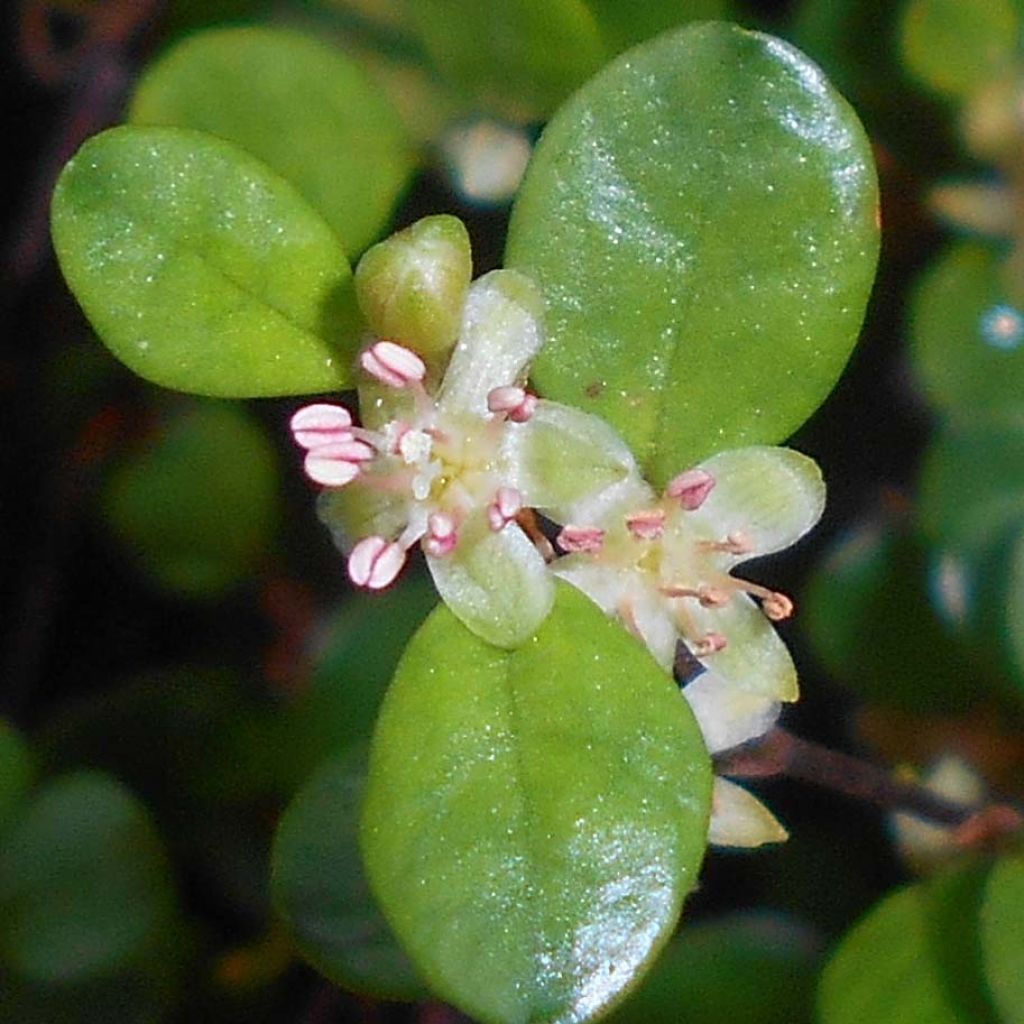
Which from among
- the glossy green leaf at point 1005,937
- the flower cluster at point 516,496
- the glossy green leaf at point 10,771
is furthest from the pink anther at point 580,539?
the glossy green leaf at point 10,771

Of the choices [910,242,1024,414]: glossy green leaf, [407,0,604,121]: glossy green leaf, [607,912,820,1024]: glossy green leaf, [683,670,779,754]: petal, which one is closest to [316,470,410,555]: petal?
[683,670,779,754]: petal

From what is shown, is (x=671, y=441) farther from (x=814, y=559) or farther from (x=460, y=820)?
(x=814, y=559)

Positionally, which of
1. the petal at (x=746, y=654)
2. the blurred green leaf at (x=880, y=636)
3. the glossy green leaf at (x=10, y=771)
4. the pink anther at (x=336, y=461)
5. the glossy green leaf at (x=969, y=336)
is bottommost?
the glossy green leaf at (x=10, y=771)

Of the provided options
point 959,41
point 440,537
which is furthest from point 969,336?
point 440,537

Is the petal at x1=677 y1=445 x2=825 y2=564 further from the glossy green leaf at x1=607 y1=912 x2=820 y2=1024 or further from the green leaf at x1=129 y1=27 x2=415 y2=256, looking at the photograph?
the glossy green leaf at x1=607 y1=912 x2=820 y2=1024

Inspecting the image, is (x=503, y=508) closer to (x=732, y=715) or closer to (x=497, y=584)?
(x=497, y=584)

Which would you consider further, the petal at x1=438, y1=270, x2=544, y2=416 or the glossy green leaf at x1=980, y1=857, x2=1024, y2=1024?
the glossy green leaf at x1=980, y1=857, x2=1024, y2=1024

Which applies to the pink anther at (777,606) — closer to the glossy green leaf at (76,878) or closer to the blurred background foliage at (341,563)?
the blurred background foliage at (341,563)

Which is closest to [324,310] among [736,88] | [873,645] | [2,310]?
[736,88]
